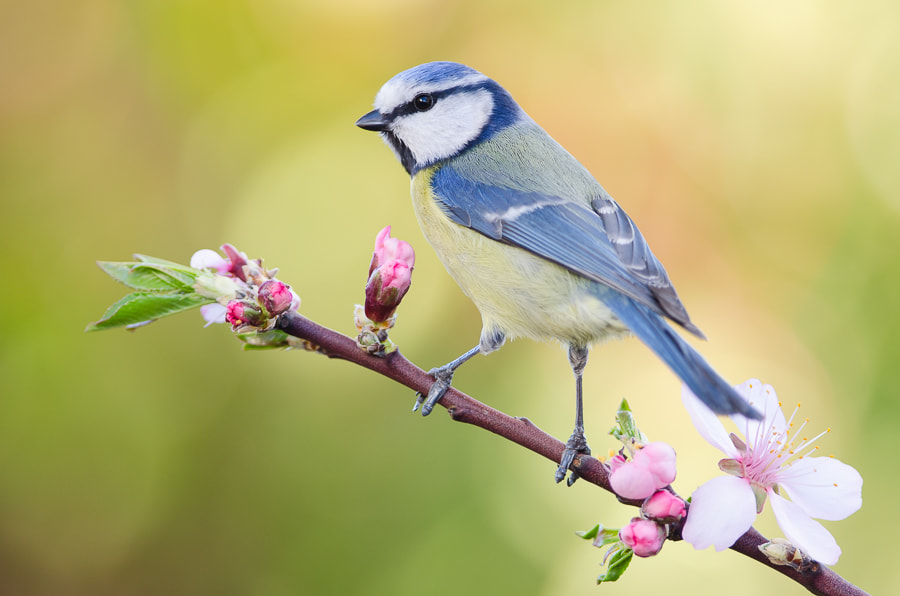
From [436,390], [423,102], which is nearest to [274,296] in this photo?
[436,390]

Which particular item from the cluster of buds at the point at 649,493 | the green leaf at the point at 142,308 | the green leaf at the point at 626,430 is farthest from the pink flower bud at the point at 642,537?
the green leaf at the point at 142,308

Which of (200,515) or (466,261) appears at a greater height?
(466,261)

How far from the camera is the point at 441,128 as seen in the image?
1.86m

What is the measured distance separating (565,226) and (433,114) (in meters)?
0.46

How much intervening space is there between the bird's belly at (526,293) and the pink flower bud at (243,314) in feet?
1.85

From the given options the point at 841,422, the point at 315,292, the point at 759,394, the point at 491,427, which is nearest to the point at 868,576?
the point at 841,422

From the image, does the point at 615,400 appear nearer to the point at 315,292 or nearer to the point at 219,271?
the point at 315,292

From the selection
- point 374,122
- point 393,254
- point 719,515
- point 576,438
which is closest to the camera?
point 719,515

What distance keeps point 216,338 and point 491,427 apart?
159 centimetres

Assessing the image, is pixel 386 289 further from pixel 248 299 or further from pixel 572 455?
pixel 572 455

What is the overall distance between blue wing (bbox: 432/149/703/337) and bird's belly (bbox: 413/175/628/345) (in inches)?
1.1

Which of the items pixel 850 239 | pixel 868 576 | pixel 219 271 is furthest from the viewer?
pixel 850 239

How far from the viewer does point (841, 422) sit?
2.43m

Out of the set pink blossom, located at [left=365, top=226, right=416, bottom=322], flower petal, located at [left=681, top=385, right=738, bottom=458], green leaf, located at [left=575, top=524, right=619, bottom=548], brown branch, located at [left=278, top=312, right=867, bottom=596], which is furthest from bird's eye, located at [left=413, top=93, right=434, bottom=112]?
green leaf, located at [left=575, top=524, right=619, bottom=548]
